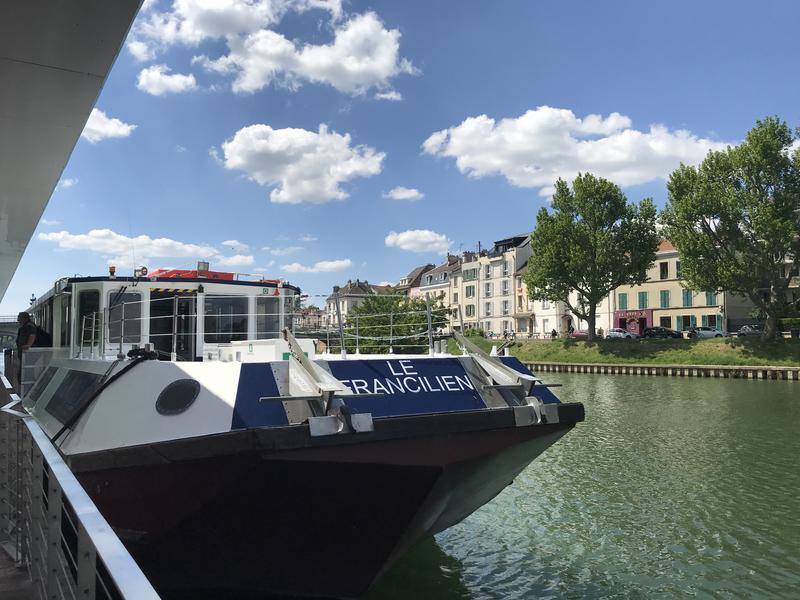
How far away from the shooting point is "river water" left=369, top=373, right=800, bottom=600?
302 inches

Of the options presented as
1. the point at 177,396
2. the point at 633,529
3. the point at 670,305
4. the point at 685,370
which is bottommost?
the point at 633,529

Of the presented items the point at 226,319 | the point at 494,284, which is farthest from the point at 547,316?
the point at 226,319

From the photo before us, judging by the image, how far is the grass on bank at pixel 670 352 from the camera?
37469 mm

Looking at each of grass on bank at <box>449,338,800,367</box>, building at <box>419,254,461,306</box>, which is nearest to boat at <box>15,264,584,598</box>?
grass on bank at <box>449,338,800,367</box>

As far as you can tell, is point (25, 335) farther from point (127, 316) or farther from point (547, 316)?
point (547, 316)

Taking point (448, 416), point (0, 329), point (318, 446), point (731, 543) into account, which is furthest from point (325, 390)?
point (0, 329)

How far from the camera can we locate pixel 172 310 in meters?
9.20

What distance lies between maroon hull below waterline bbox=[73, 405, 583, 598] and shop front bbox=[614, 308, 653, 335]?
58.0 meters

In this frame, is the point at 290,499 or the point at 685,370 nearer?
the point at 290,499

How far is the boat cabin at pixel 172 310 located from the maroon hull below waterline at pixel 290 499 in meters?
2.72

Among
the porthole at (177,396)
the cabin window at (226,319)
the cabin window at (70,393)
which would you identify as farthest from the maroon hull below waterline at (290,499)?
the cabin window at (226,319)

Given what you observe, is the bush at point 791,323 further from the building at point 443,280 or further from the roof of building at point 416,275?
the roof of building at point 416,275

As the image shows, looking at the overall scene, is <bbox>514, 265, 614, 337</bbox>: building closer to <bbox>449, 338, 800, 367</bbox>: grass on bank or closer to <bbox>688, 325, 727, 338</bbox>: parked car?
<bbox>688, 325, 727, 338</bbox>: parked car

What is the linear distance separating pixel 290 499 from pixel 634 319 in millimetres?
60745
